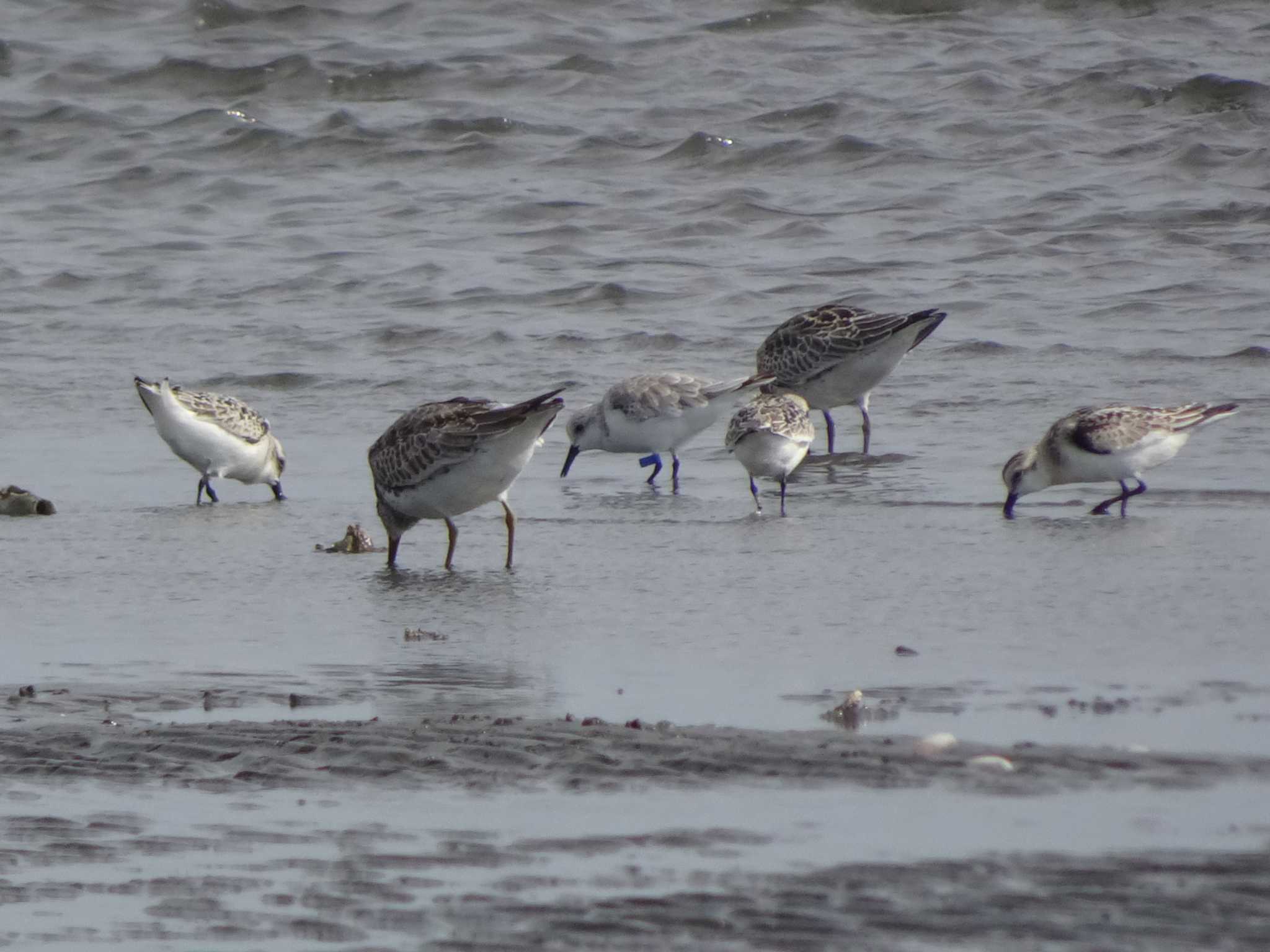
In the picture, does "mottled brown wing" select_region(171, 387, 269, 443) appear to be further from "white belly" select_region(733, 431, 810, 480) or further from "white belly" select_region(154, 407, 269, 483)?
"white belly" select_region(733, 431, 810, 480)

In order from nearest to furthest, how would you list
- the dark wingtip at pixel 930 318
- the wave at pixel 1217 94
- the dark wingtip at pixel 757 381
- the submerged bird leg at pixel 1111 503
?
the submerged bird leg at pixel 1111 503 → the dark wingtip at pixel 757 381 → the dark wingtip at pixel 930 318 → the wave at pixel 1217 94

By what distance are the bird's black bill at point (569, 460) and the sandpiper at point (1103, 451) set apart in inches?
110

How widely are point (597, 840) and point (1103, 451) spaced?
535 cm

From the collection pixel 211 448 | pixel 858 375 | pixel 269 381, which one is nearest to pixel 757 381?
pixel 858 375

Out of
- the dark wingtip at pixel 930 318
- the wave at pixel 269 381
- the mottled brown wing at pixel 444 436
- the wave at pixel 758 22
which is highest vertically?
the wave at pixel 758 22

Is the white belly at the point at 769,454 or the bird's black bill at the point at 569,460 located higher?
the white belly at the point at 769,454

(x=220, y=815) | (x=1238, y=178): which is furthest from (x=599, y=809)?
(x=1238, y=178)

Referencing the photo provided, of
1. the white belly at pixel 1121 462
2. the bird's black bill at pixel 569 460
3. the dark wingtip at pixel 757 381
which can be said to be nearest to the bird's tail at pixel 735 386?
the dark wingtip at pixel 757 381

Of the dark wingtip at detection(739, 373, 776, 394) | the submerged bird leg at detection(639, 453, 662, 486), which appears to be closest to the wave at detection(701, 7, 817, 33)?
the dark wingtip at detection(739, 373, 776, 394)

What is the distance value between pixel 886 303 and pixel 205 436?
6.39 meters

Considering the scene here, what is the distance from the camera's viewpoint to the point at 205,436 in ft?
33.1

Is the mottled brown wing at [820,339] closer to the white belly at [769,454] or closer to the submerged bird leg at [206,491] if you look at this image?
the white belly at [769,454]

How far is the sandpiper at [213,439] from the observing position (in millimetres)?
10039

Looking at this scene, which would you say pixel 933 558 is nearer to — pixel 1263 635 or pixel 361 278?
pixel 1263 635
